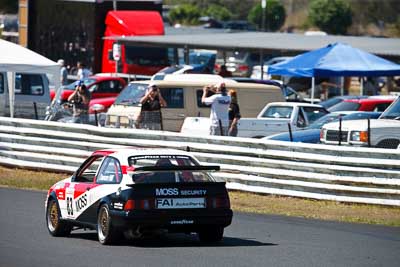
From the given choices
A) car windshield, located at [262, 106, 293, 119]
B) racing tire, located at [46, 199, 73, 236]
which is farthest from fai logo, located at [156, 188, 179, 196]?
car windshield, located at [262, 106, 293, 119]

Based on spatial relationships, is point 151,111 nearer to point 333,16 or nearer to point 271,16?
point 333,16

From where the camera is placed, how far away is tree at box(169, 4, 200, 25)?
86881 millimetres

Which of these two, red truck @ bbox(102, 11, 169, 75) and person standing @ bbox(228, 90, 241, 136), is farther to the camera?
red truck @ bbox(102, 11, 169, 75)

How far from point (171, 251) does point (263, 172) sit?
7.11 m

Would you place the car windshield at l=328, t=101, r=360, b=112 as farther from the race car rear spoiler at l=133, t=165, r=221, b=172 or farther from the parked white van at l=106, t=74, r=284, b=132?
the race car rear spoiler at l=133, t=165, r=221, b=172

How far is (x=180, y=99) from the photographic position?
25.7 m

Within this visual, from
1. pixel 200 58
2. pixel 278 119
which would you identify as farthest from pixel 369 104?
pixel 200 58

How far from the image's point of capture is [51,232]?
1346cm

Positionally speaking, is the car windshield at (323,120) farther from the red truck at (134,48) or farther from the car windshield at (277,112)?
the red truck at (134,48)

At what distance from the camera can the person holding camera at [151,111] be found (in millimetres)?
23453

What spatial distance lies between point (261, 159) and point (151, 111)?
5.26 meters

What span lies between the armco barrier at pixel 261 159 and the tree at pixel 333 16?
57.5 metres

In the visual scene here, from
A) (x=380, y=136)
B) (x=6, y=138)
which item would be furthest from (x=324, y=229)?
(x=6, y=138)

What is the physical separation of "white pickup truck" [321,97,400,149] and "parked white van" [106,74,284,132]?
5.40 m
